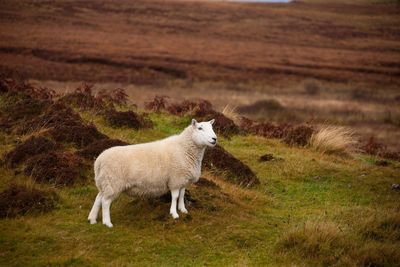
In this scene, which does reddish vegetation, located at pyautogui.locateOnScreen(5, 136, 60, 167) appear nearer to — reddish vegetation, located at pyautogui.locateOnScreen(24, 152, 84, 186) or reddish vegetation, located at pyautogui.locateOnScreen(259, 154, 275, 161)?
reddish vegetation, located at pyautogui.locateOnScreen(24, 152, 84, 186)

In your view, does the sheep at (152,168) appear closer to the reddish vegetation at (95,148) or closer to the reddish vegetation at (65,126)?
the reddish vegetation at (95,148)

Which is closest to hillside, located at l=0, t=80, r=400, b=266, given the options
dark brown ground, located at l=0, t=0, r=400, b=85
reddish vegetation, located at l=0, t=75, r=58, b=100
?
reddish vegetation, located at l=0, t=75, r=58, b=100

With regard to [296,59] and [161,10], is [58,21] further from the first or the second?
[296,59]

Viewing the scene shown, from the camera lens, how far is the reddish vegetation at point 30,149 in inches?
527

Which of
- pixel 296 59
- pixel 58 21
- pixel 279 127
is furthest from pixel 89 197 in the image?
pixel 58 21

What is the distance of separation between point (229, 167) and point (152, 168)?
16.5 ft

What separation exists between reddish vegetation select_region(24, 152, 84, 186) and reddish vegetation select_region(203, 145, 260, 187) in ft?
13.5

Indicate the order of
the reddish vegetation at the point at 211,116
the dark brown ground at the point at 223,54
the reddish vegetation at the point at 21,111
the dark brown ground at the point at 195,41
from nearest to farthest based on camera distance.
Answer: the reddish vegetation at the point at 21,111 → the reddish vegetation at the point at 211,116 → the dark brown ground at the point at 223,54 → the dark brown ground at the point at 195,41

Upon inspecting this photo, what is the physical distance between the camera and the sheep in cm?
1025

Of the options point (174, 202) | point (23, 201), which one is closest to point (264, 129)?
point (174, 202)

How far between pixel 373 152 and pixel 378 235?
43.5ft

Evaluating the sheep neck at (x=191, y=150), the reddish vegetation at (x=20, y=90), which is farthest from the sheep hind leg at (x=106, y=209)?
the reddish vegetation at (x=20, y=90)

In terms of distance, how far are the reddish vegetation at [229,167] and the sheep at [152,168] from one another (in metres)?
3.65

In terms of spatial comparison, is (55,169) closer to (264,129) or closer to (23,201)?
(23,201)
